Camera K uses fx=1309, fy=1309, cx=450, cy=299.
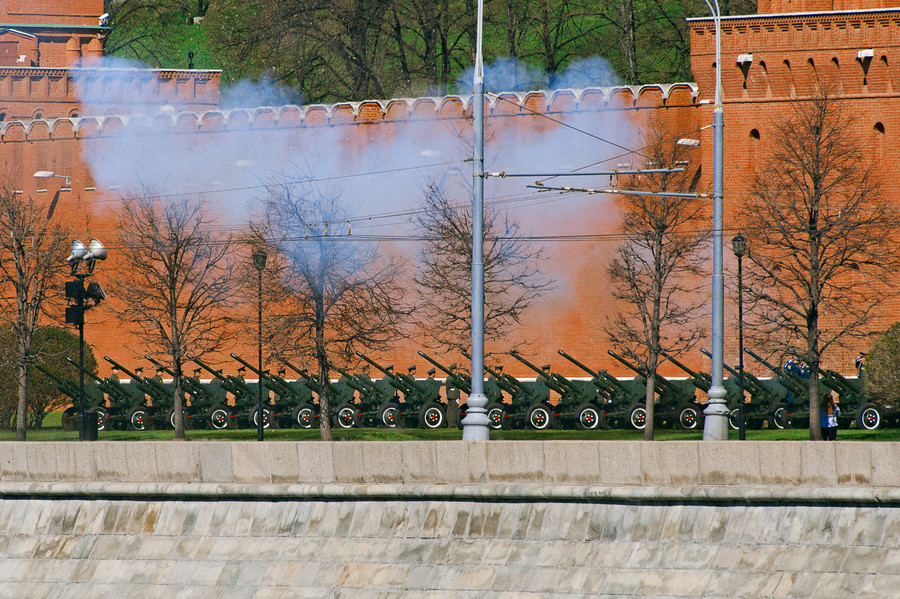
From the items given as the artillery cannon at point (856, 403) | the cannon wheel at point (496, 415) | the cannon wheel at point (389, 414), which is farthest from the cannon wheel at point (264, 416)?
the artillery cannon at point (856, 403)

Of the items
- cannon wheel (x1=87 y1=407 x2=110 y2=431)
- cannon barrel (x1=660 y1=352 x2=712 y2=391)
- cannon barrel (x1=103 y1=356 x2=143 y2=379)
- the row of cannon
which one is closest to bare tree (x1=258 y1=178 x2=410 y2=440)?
the row of cannon

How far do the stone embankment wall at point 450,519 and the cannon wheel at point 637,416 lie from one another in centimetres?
1458

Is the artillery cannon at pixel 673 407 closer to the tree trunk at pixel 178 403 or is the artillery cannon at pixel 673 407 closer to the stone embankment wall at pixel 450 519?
the tree trunk at pixel 178 403

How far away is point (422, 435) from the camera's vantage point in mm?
27922

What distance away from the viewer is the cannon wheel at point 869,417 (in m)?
26.6

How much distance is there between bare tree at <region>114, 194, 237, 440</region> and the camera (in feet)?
96.3

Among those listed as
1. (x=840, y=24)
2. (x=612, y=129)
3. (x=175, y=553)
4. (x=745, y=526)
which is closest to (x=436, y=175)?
(x=612, y=129)

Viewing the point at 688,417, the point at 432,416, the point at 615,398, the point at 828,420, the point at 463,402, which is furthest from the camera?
the point at 463,402

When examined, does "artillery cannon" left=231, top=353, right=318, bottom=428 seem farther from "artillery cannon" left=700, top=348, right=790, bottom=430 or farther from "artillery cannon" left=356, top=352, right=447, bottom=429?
"artillery cannon" left=700, top=348, right=790, bottom=430

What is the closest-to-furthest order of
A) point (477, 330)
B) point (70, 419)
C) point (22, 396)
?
point (477, 330), point (22, 396), point (70, 419)

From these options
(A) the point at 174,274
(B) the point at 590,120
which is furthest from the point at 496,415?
(B) the point at 590,120

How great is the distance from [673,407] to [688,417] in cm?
39

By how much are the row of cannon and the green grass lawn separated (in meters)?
0.43

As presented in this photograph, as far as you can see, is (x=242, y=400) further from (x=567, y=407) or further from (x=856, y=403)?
(x=856, y=403)
